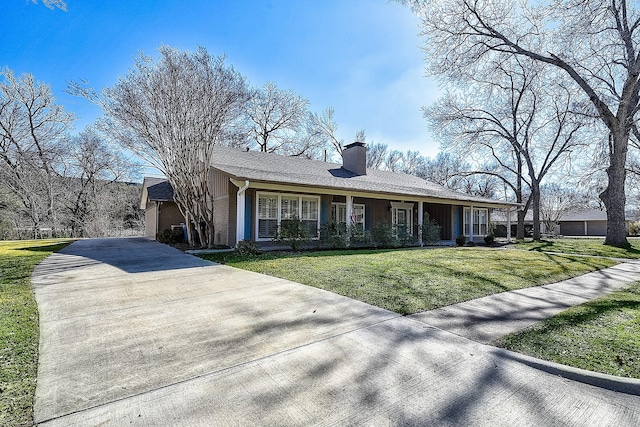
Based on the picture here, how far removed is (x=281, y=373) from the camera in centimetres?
241

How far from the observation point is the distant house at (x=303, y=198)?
1067 cm

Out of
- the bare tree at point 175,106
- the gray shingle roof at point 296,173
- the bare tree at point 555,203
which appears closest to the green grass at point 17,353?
the gray shingle roof at point 296,173

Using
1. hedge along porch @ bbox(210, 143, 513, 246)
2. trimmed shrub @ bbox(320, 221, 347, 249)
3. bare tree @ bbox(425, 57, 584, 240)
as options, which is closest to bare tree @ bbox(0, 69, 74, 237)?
hedge along porch @ bbox(210, 143, 513, 246)

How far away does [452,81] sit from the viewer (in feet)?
45.5

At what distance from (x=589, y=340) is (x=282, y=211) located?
9634mm

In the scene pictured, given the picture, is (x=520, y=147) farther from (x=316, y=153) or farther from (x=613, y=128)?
(x=316, y=153)

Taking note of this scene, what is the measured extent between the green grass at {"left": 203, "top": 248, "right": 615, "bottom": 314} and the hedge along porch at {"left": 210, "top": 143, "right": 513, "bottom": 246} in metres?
2.29

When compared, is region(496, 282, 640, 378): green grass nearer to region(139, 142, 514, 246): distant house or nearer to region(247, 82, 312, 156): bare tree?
region(139, 142, 514, 246): distant house

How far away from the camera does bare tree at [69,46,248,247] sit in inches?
403

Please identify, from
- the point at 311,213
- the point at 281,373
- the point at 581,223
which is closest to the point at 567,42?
the point at 311,213

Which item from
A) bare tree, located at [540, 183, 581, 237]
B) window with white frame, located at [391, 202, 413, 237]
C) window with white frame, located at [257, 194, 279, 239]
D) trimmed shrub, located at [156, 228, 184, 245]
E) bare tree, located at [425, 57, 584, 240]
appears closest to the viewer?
window with white frame, located at [257, 194, 279, 239]

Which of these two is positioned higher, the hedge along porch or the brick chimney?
the brick chimney

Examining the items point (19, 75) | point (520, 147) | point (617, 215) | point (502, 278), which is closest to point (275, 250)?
point (502, 278)

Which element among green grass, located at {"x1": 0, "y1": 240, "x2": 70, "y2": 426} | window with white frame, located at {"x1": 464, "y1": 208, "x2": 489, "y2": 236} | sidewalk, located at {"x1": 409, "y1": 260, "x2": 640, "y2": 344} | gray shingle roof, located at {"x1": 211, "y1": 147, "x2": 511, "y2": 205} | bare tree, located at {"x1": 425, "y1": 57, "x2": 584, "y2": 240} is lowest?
sidewalk, located at {"x1": 409, "y1": 260, "x2": 640, "y2": 344}
